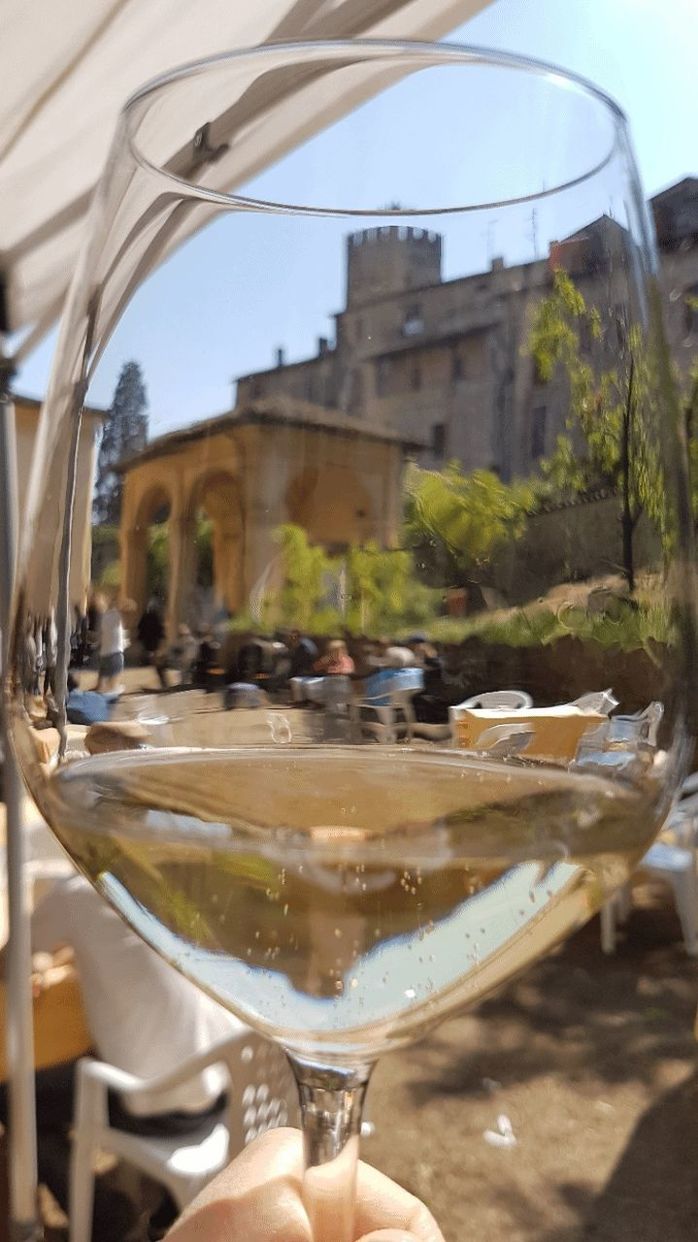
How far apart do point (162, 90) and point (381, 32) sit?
1514 mm

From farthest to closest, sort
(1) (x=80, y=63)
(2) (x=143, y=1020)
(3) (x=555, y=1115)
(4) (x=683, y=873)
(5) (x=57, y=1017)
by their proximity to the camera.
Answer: (4) (x=683, y=873) < (3) (x=555, y=1115) < (5) (x=57, y=1017) < (2) (x=143, y=1020) < (1) (x=80, y=63)

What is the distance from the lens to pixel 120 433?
0.39 metres

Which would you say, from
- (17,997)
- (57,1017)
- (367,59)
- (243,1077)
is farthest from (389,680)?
A: (57,1017)

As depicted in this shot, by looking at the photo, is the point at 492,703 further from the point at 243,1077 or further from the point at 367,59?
the point at 243,1077

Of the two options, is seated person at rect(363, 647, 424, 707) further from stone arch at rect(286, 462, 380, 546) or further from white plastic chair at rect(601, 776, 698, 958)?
white plastic chair at rect(601, 776, 698, 958)

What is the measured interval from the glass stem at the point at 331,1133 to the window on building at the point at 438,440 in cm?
21

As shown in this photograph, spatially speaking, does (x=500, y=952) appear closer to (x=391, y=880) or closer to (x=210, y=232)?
(x=391, y=880)

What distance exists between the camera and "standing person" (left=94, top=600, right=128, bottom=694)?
0.37m

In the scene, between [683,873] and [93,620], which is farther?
[683,873]

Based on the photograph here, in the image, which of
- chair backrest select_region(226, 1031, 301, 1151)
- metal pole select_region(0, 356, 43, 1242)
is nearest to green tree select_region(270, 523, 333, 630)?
metal pole select_region(0, 356, 43, 1242)

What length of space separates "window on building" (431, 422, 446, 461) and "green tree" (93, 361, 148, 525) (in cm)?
11

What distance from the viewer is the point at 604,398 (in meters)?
0.37

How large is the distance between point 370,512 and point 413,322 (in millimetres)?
74

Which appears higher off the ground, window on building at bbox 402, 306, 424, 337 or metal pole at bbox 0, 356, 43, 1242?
window on building at bbox 402, 306, 424, 337
